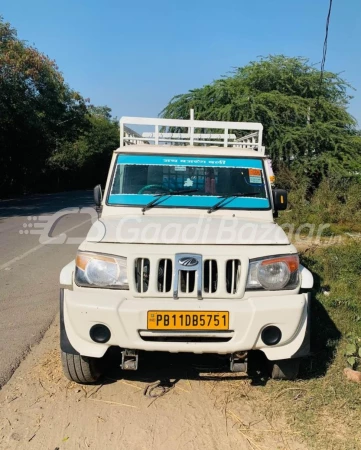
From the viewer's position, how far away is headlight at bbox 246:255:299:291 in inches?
124

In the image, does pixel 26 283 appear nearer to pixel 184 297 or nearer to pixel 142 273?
pixel 142 273

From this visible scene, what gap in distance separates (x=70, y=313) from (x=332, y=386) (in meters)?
2.16

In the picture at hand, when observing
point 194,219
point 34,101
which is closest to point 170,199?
point 194,219

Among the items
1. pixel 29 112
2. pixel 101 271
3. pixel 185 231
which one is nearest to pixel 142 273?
pixel 101 271

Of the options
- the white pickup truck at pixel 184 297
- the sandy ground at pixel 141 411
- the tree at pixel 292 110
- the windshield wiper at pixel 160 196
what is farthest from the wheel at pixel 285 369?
the tree at pixel 292 110

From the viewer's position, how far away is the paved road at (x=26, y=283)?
445cm

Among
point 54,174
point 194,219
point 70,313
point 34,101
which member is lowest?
point 54,174

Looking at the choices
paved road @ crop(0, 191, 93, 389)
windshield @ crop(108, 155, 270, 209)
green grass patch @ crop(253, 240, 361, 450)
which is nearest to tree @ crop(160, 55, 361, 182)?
paved road @ crop(0, 191, 93, 389)

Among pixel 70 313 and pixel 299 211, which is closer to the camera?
pixel 70 313

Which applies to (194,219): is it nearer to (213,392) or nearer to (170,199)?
(170,199)

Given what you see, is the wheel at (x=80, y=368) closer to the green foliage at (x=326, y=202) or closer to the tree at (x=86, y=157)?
the green foliage at (x=326, y=202)

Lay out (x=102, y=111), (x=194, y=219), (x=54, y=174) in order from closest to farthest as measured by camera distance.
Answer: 1. (x=194, y=219)
2. (x=54, y=174)
3. (x=102, y=111)

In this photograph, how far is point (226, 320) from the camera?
3020mm

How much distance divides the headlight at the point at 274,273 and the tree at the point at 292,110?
12.4 metres
